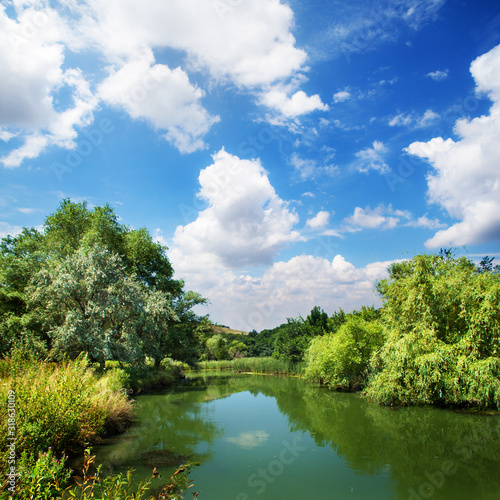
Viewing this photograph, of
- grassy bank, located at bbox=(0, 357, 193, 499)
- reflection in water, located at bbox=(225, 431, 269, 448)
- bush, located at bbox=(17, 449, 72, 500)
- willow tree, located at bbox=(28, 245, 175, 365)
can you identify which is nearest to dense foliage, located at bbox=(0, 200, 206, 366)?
willow tree, located at bbox=(28, 245, 175, 365)

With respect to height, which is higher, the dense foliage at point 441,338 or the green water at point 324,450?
the dense foliage at point 441,338

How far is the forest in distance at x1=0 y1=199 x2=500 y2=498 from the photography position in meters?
9.02

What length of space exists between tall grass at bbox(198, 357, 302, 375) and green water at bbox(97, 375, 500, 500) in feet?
69.5

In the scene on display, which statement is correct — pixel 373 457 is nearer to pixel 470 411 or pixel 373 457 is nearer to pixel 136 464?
pixel 136 464

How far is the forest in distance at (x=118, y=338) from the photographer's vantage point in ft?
29.6

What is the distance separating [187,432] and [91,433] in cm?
414

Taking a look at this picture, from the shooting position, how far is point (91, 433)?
973 centimetres

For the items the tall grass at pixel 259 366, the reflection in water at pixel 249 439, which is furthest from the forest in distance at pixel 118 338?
the tall grass at pixel 259 366

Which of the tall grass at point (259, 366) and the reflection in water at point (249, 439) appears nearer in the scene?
the reflection in water at point (249, 439)

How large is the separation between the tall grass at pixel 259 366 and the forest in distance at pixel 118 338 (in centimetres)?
1037

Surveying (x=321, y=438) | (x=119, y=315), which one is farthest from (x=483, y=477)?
(x=119, y=315)

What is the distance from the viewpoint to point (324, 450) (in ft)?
34.4

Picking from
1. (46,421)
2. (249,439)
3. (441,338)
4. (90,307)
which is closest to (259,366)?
(90,307)

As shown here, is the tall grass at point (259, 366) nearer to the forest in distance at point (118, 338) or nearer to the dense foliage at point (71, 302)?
the forest in distance at point (118, 338)
